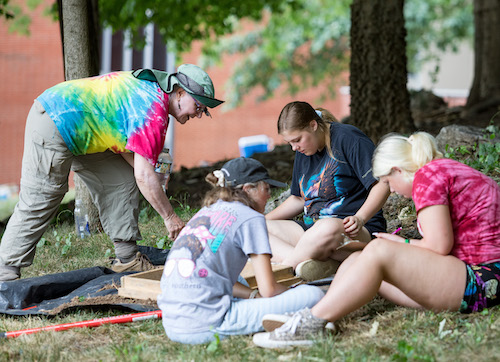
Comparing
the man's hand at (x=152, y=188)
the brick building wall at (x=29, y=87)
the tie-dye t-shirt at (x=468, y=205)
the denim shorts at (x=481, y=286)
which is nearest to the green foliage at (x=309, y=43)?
the brick building wall at (x=29, y=87)

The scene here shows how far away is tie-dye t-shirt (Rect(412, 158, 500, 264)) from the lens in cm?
317

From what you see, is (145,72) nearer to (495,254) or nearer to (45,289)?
(45,289)

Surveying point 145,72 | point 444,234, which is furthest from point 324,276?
point 145,72

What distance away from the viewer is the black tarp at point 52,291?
3.96m

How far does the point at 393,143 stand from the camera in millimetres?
3293

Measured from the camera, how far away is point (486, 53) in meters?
10.5

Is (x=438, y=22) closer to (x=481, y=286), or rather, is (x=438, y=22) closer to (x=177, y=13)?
(x=177, y=13)

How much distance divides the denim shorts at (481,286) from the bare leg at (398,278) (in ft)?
0.11

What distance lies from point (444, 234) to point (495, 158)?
3098 mm

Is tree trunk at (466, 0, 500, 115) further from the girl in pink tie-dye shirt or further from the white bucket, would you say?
the girl in pink tie-dye shirt

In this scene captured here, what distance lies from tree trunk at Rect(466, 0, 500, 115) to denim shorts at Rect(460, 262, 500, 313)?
728 cm

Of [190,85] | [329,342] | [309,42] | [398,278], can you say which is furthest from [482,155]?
[309,42]

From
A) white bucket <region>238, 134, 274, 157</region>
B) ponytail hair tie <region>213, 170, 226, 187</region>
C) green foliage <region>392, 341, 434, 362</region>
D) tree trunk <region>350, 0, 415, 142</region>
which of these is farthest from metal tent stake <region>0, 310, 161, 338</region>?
white bucket <region>238, 134, 274, 157</region>

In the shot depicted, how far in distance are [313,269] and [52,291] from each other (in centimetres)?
172
